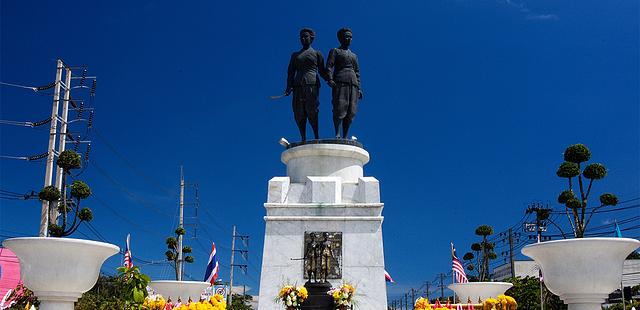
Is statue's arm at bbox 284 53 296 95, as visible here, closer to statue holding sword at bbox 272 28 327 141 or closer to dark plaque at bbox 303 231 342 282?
statue holding sword at bbox 272 28 327 141

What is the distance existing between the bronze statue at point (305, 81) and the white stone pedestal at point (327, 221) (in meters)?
1.45

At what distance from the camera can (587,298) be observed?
7797mm

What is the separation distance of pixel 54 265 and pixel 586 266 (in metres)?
6.90

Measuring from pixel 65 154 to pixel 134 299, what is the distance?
12244 mm

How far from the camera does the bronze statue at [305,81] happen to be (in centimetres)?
1680

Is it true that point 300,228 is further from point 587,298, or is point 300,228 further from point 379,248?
point 587,298

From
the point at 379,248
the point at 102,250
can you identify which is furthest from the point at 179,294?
the point at 102,250

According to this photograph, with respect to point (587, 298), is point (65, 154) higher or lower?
higher

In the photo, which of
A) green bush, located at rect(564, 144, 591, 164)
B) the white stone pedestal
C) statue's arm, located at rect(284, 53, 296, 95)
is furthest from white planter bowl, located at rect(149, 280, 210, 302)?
green bush, located at rect(564, 144, 591, 164)

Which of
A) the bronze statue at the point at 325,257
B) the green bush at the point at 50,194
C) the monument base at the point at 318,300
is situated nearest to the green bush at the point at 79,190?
the green bush at the point at 50,194

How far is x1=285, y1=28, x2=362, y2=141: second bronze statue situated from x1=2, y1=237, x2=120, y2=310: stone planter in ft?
31.1

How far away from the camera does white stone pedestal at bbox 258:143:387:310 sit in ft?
46.7

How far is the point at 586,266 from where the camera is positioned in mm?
7703

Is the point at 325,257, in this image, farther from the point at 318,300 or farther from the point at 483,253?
the point at 483,253
